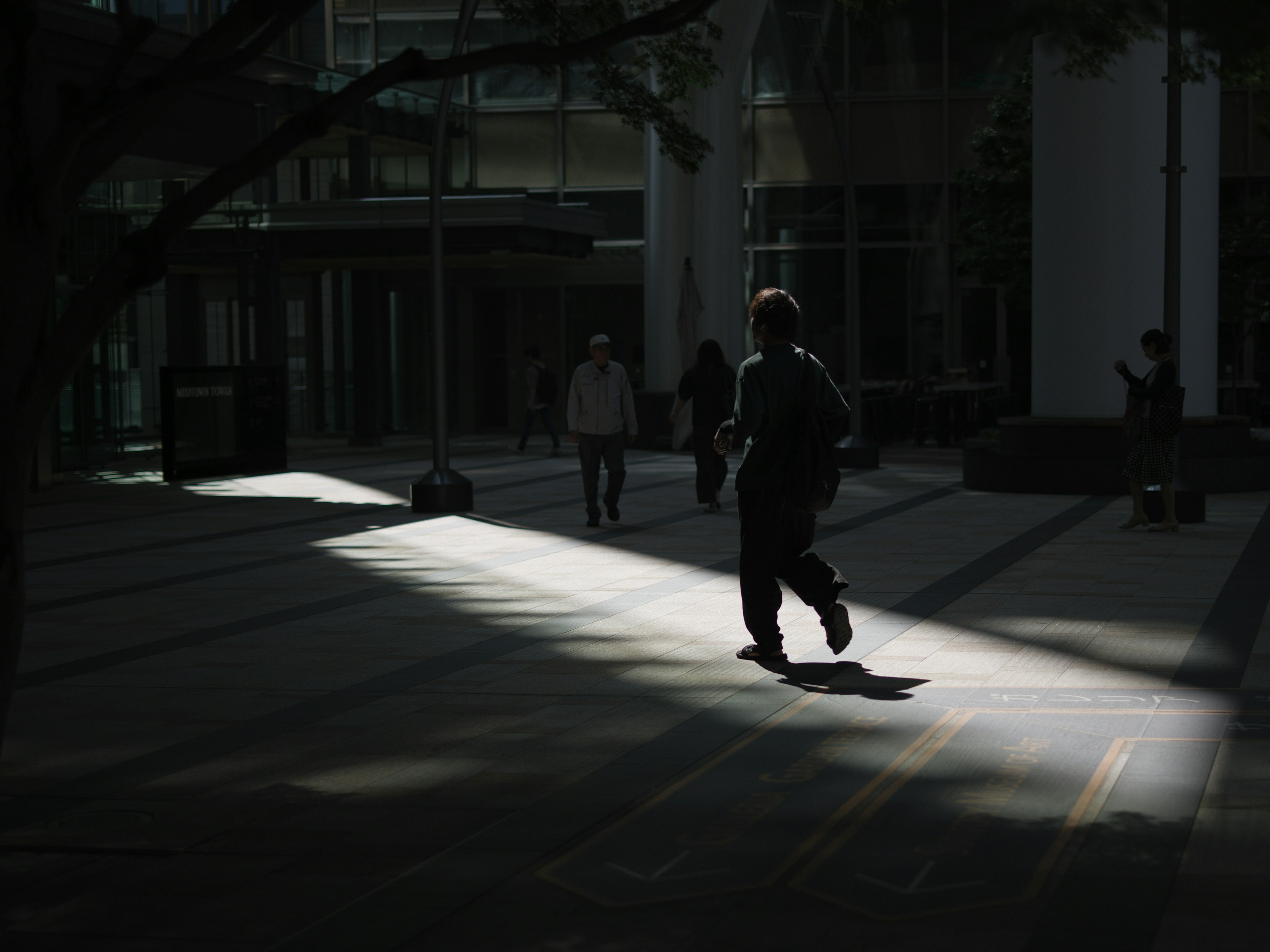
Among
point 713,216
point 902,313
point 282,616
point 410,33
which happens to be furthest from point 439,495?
point 410,33

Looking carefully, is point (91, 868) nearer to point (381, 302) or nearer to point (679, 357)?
point (679, 357)

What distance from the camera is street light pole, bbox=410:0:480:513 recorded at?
16.4 meters

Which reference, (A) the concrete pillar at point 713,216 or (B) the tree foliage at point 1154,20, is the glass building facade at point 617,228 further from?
(B) the tree foliage at point 1154,20

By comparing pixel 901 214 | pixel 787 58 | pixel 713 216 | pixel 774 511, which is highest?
pixel 787 58

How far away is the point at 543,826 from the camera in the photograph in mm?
5184

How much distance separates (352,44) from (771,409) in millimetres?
28341

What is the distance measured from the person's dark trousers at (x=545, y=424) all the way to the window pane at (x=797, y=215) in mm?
8017

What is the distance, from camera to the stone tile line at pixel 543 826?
425 cm

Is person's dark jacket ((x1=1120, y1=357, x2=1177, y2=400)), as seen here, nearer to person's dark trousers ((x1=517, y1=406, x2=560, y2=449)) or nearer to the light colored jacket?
the light colored jacket

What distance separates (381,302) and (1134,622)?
1010 inches

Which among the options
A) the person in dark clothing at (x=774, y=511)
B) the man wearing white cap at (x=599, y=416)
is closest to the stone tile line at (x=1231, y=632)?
the person in dark clothing at (x=774, y=511)

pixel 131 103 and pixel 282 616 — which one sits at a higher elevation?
pixel 131 103

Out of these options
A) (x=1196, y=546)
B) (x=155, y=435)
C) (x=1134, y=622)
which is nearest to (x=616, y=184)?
(x=155, y=435)

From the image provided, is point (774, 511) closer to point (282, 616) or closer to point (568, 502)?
point (282, 616)
